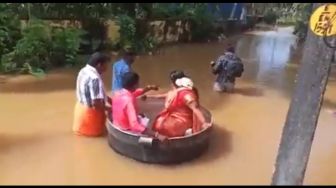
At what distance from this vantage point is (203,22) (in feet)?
53.0

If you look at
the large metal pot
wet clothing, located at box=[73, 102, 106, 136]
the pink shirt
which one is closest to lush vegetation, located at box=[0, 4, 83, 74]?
wet clothing, located at box=[73, 102, 106, 136]

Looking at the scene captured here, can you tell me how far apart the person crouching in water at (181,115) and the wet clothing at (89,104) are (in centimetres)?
93

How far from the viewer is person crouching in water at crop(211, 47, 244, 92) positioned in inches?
354

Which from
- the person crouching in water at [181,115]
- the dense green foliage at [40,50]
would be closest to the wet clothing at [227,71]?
the person crouching in water at [181,115]

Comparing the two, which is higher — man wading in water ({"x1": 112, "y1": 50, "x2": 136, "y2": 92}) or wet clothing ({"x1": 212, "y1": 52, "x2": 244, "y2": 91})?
man wading in water ({"x1": 112, "y1": 50, "x2": 136, "y2": 92})

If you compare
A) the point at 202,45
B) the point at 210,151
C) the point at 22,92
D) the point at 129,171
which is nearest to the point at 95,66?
the point at 129,171

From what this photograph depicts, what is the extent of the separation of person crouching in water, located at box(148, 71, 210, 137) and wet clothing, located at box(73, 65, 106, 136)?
0.93 metres

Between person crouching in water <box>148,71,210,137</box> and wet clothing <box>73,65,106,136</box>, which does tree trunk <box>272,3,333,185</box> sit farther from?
wet clothing <box>73,65,106,136</box>

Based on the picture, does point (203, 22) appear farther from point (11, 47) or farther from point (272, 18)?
point (272, 18)

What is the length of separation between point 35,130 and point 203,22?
415 inches

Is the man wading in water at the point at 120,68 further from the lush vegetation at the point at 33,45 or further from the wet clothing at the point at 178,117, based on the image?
the lush vegetation at the point at 33,45

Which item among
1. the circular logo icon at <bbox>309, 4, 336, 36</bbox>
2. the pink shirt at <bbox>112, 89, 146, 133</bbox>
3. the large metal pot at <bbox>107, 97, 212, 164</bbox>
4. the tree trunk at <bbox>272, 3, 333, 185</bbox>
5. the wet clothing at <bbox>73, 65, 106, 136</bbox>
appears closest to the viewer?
the circular logo icon at <bbox>309, 4, 336, 36</bbox>

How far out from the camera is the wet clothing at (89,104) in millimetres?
6051

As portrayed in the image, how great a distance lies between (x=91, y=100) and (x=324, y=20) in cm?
340
